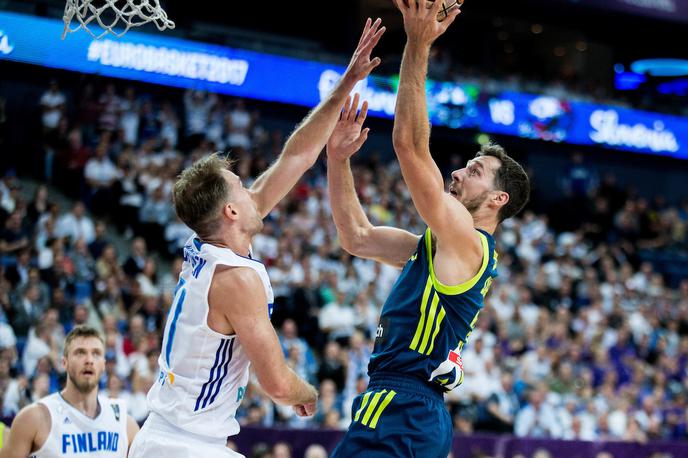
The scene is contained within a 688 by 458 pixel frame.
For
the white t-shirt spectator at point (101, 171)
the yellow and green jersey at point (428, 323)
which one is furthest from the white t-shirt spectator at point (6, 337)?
the yellow and green jersey at point (428, 323)

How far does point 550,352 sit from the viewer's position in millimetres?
15047

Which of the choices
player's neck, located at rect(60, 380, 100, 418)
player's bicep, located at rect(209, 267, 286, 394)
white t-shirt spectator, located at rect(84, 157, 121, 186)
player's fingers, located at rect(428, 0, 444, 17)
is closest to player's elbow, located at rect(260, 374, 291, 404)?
player's bicep, located at rect(209, 267, 286, 394)

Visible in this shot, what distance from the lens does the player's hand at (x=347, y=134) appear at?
17.5 feet

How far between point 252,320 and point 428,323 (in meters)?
1.00

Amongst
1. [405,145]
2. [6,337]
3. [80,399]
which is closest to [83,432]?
[80,399]

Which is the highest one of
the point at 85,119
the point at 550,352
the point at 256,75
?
the point at 256,75

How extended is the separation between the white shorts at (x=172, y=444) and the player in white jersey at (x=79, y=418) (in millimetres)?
2101

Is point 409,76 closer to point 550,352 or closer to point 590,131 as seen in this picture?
point 550,352

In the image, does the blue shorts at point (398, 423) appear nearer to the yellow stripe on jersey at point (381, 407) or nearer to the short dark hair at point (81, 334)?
the yellow stripe on jersey at point (381, 407)

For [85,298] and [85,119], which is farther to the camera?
[85,119]

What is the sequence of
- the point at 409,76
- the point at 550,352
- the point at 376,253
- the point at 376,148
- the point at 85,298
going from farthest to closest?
the point at 376,148 → the point at 550,352 → the point at 85,298 → the point at 376,253 → the point at 409,76

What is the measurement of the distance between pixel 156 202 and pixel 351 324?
3558 mm

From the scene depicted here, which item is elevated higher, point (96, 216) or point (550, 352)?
point (96, 216)

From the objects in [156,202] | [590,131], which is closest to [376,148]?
[590,131]
